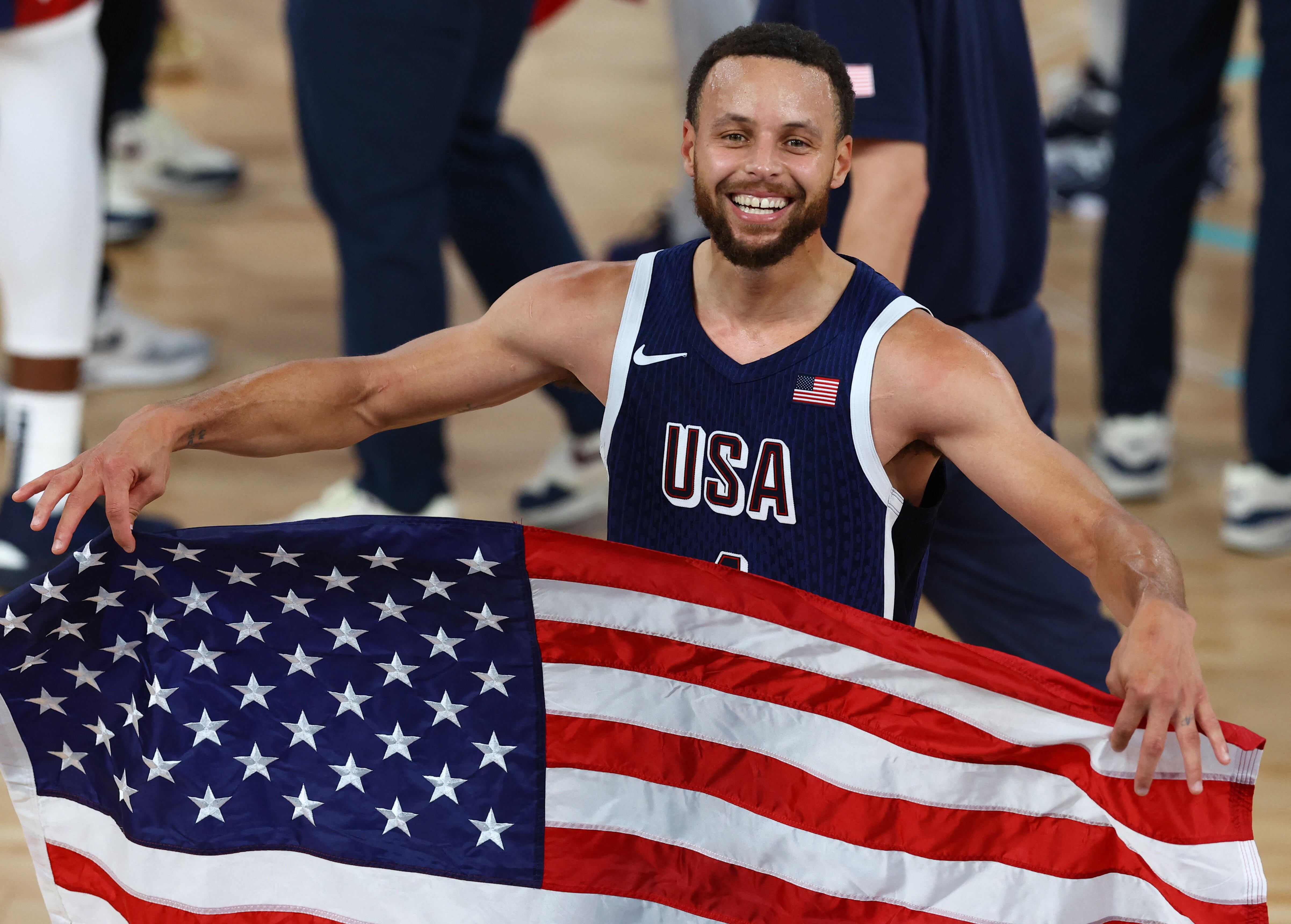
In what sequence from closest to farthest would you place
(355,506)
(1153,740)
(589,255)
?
(1153,740), (355,506), (589,255)

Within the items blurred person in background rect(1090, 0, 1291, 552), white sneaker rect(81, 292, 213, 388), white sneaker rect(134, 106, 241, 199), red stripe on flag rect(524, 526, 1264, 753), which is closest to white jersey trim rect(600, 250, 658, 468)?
red stripe on flag rect(524, 526, 1264, 753)

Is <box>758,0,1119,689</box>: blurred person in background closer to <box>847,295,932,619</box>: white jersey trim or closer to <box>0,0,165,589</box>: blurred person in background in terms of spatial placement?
<box>847,295,932,619</box>: white jersey trim

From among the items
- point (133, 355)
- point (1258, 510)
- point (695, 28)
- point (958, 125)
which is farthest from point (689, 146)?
point (133, 355)

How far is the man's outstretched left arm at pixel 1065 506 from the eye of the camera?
61.4 inches

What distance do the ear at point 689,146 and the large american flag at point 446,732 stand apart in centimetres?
43

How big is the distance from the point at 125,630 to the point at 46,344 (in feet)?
5.06

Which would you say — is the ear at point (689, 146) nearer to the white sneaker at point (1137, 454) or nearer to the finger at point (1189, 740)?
the finger at point (1189, 740)

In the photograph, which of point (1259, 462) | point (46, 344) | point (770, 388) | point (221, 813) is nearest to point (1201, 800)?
point (770, 388)

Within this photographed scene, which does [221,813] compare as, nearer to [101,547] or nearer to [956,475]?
[101,547]

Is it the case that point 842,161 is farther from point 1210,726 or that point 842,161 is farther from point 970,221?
point 1210,726

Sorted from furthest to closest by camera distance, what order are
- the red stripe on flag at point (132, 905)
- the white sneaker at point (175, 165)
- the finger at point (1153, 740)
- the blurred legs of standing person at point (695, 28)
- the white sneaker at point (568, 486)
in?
the white sneaker at point (175, 165)
the white sneaker at point (568, 486)
the blurred legs of standing person at point (695, 28)
the red stripe on flag at point (132, 905)
the finger at point (1153, 740)

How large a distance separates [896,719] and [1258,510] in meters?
2.17

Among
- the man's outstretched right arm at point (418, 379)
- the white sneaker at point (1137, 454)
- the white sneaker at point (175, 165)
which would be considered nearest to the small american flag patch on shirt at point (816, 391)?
the man's outstretched right arm at point (418, 379)

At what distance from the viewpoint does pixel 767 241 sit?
5.95 feet
